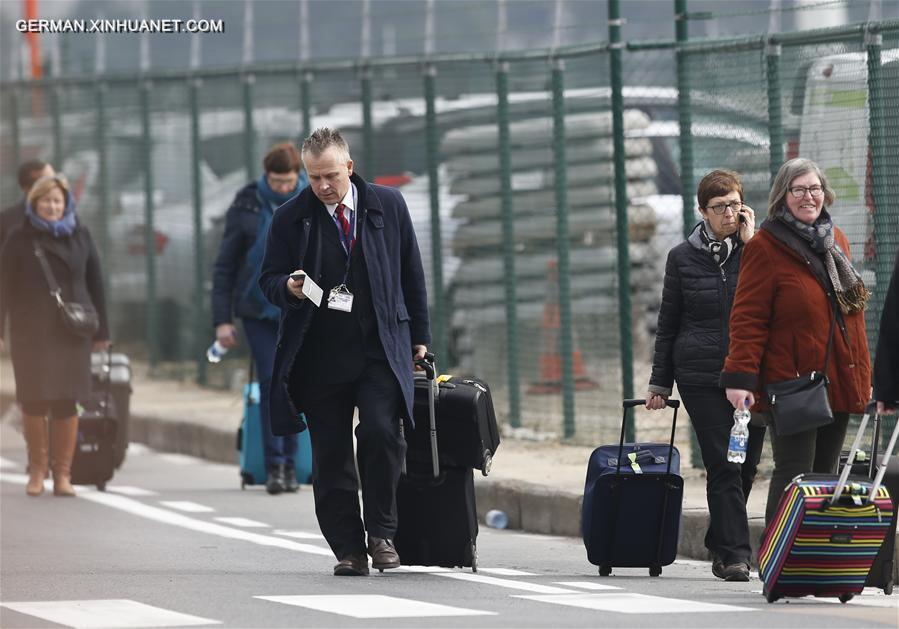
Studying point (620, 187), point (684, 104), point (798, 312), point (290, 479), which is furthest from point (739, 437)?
point (290, 479)

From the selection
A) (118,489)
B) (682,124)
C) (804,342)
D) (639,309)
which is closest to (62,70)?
(639,309)

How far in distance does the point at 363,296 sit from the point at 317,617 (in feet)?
5.79

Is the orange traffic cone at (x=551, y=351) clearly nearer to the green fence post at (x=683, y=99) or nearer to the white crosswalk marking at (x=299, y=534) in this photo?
the green fence post at (x=683, y=99)

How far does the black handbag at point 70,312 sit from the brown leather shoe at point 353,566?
432 centimetres

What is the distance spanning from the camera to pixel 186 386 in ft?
66.7

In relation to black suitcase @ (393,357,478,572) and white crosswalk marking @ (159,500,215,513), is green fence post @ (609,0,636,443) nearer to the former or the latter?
white crosswalk marking @ (159,500,215,513)

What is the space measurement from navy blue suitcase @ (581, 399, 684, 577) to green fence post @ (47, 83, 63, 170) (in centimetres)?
1342

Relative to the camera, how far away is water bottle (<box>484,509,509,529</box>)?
12922 millimetres

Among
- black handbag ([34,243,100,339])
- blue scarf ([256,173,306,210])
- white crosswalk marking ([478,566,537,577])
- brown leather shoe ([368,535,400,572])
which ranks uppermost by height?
blue scarf ([256,173,306,210])

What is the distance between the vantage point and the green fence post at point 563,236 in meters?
15.3

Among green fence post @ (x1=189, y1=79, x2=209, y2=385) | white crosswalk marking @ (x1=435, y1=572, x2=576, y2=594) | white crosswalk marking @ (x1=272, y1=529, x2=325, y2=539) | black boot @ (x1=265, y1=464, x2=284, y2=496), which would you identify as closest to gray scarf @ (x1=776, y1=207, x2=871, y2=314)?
white crosswalk marking @ (x1=435, y1=572, x2=576, y2=594)

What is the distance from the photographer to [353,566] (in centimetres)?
1014

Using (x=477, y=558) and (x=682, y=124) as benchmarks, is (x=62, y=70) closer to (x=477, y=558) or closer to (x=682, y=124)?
(x=682, y=124)

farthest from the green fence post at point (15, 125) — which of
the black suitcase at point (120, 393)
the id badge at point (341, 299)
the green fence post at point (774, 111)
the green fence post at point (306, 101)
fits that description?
the id badge at point (341, 299)
